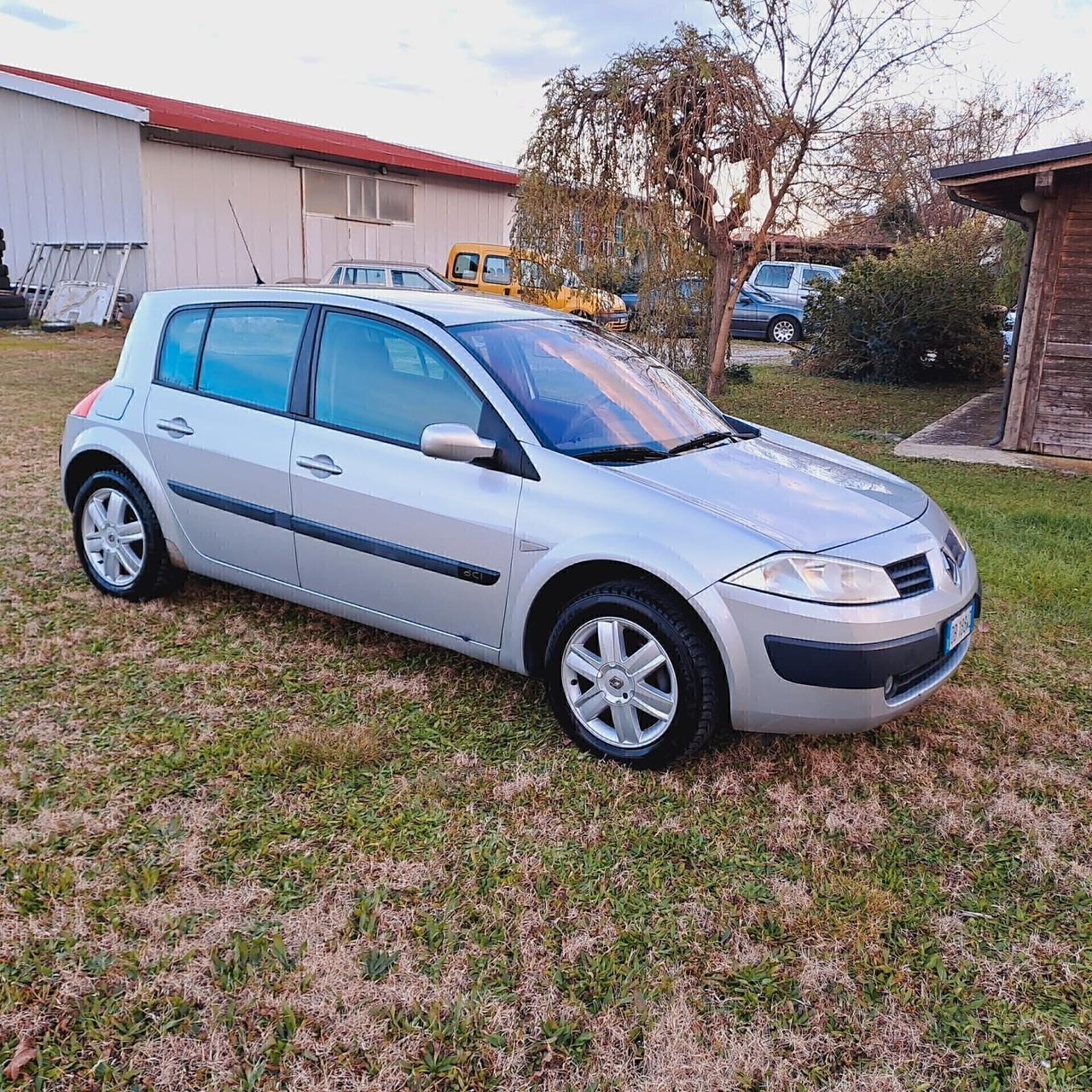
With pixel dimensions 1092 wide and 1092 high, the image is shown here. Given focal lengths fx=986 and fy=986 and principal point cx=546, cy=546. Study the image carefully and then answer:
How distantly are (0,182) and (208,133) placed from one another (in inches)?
215

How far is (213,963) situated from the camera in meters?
2.42

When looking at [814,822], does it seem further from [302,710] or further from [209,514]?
[209,514]

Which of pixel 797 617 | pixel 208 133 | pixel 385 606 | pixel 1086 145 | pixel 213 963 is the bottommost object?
pixel 213 963

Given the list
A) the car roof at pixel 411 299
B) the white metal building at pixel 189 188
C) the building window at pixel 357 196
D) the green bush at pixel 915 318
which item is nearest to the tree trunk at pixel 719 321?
the green bush at pixel 915 318

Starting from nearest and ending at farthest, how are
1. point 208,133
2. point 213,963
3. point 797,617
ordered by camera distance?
point 213,963 → point 797,617 → point 208,133

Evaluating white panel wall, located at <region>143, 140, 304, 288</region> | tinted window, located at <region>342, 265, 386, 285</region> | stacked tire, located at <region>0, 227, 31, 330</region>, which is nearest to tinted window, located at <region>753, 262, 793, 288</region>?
tinted window, located at <region>342, 265, 386, 285</region>

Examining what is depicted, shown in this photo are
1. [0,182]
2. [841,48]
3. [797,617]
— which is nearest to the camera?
[797,617]

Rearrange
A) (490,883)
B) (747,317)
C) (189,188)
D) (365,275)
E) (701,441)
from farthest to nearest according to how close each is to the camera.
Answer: (747,317)
(189,188)
(365,275)
(701,441)
(490,883)

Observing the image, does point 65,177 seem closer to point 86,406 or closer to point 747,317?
point 747,317

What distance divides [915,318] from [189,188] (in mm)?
12865

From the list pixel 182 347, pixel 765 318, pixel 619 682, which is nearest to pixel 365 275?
pixel 765 318

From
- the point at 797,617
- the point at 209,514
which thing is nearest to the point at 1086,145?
the point at 797,617

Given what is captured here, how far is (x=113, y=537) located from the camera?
15.4ft

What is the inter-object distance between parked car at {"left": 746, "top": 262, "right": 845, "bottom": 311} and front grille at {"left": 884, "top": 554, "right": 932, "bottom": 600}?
19.0 m
